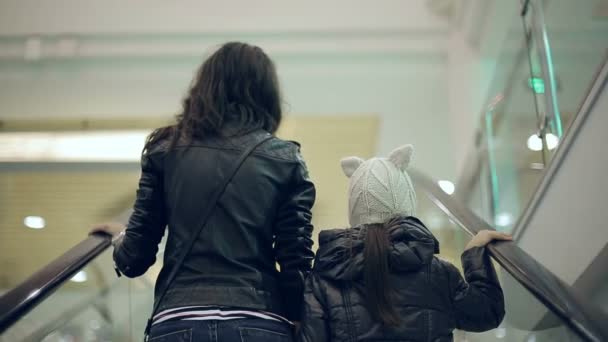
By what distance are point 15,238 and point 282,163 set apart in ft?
19.8

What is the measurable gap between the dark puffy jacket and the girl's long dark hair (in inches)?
0.8

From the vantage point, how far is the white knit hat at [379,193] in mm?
2518

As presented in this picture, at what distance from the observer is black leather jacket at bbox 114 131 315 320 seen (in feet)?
6.63

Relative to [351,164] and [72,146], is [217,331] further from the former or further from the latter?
[72,146]

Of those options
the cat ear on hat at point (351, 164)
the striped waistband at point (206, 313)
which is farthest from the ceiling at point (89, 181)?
the striped waistband at point (206, 313)

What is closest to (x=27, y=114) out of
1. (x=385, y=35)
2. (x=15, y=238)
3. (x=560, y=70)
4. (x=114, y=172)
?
(x=114, y=172)

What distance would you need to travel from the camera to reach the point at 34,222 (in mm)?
7938

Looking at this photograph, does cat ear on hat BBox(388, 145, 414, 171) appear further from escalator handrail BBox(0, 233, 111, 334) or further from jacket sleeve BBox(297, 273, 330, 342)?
escalator handrail BBox(0, 233, 111, 334)

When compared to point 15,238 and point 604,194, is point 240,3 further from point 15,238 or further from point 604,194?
point 604,194

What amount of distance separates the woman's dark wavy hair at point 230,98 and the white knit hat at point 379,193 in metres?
0.39

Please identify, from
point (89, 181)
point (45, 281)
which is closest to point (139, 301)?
point (45, 281)

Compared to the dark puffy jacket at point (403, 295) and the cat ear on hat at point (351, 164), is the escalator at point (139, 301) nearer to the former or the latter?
the dark puffy jacket at point (403, 295)

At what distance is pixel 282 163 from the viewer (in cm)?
221

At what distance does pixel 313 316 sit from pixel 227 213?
382mm
